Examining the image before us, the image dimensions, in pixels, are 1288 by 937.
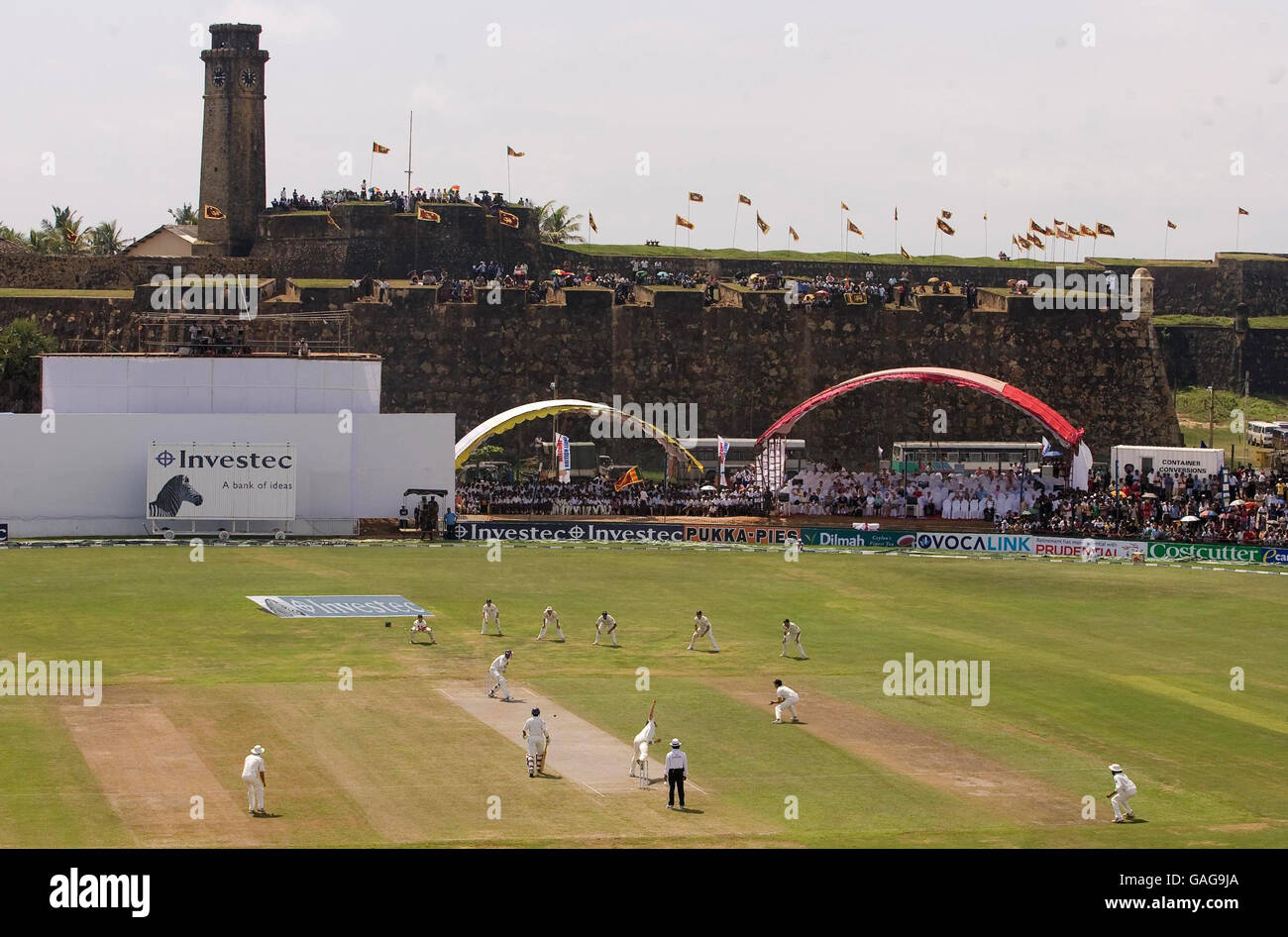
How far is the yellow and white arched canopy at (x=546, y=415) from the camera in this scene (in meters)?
72.1

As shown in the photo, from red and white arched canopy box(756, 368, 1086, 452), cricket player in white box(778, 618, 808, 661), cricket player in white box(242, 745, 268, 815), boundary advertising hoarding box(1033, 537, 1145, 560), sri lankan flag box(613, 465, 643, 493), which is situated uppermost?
red and white arched canopy box(756, 368, 1086, 452)

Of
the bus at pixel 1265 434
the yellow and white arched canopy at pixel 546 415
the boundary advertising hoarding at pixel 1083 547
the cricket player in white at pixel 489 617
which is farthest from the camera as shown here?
the bus at pixel 1265 434

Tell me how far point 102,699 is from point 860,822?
16.3 meters

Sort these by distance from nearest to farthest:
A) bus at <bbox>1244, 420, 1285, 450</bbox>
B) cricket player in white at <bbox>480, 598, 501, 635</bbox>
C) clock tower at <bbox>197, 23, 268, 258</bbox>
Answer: cricket player in white at <bbox>480, 598, 501, 635</bbox> → bus at <bbox>1244, 420, 1285, 450</bbox> → clock tower at <bbox>197, 23, 268, 258</bbox>

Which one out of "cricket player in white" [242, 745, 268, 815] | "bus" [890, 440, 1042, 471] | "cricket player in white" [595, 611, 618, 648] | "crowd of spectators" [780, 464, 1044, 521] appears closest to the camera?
"cricket player in white" [242, 745, 268, 815]

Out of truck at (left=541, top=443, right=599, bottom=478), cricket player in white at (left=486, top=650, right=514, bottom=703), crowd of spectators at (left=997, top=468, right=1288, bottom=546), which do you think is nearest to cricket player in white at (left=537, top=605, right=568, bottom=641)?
cricket player in white at (left=486, top=650, right=514, bottom=703)

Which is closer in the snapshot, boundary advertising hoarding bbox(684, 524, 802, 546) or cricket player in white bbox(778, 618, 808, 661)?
cricket player in white bbox(778, 618, 808, 661)

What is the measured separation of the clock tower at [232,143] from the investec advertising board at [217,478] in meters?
31.6

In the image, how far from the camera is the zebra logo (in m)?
63.1

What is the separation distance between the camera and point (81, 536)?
6378 centimetres

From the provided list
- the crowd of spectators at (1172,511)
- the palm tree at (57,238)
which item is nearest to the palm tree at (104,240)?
the palm tree at (57,238)

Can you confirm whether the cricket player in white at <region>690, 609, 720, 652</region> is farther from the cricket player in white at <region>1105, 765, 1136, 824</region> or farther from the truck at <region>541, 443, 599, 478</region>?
the truck at <region>541, 443, 599, 478</region>

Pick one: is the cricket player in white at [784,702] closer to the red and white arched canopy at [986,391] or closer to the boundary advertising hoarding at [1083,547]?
the boundary advertising hoarding at [1083,547]
